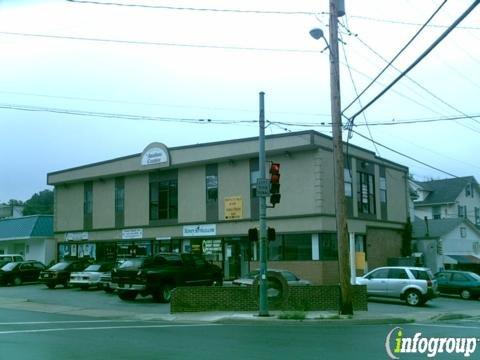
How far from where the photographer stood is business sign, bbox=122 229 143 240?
3805 cm

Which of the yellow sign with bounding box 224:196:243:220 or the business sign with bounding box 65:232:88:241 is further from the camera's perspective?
the business sign with bounding box 65:232:88:241

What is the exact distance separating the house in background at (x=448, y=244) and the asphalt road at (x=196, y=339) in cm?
2231

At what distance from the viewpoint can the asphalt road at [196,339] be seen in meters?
10.9

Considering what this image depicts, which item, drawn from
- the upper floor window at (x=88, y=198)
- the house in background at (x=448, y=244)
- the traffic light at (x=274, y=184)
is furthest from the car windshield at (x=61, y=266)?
the house in background at (x=448, y=244)

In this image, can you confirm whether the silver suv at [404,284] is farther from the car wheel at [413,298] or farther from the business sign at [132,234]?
the business sign at [132,234]

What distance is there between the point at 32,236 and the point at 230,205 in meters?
18.5

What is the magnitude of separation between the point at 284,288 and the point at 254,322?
2.85 meters

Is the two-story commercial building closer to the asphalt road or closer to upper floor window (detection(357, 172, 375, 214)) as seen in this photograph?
upper floor window (detection(357, 172, 375, 214))

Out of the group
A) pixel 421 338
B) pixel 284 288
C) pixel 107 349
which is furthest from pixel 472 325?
pixel 107 349

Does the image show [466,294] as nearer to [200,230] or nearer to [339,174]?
[339,174]

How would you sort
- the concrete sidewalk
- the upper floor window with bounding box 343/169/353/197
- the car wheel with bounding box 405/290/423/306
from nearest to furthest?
the concrete sidewalk → the car wheel with bounding box 405/290/423/306 → the upper floor window with bounding box 343/169/353/197

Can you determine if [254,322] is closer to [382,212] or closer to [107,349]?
[107,349]

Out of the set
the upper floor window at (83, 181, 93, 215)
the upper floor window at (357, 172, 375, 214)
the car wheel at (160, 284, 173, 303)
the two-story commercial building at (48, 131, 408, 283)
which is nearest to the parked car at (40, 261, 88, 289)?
the two-story commercial building at (48, 131, 408, 283)

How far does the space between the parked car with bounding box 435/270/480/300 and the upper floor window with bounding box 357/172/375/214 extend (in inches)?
236
